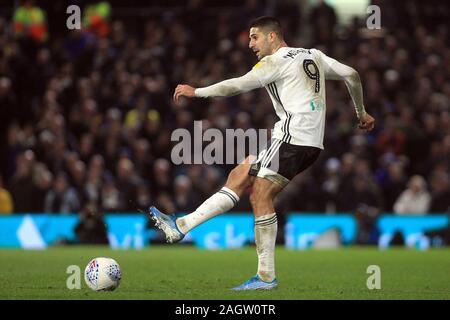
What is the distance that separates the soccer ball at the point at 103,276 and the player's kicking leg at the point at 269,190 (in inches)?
46.6

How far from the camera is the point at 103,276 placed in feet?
31.9

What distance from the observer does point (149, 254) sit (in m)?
17.1

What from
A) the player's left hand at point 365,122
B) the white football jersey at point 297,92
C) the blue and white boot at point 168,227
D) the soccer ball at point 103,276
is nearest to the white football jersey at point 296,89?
the white football jersey at point 297,92

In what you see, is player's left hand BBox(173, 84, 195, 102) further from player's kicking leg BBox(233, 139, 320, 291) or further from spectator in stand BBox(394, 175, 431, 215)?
spectator in stand BBox(394, 175, 431, 215)

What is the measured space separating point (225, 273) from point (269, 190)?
273cm

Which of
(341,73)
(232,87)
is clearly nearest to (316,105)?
(341,73)

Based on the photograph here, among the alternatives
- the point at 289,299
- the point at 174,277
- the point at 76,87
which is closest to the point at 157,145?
the point at 76,87

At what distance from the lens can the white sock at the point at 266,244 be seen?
10047 millimetres

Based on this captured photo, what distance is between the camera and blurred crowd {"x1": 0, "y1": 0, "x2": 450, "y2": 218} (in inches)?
816

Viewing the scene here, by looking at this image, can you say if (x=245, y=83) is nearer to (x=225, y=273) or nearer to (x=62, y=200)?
(x=225, y=273)

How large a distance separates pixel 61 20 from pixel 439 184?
9.83 metres

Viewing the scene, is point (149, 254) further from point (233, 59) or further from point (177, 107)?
point (233, 59)

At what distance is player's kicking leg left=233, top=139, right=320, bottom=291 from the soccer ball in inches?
46.6

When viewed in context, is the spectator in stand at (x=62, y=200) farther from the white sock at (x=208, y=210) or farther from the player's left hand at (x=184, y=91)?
the player's left hand at (x=184, y=91)
